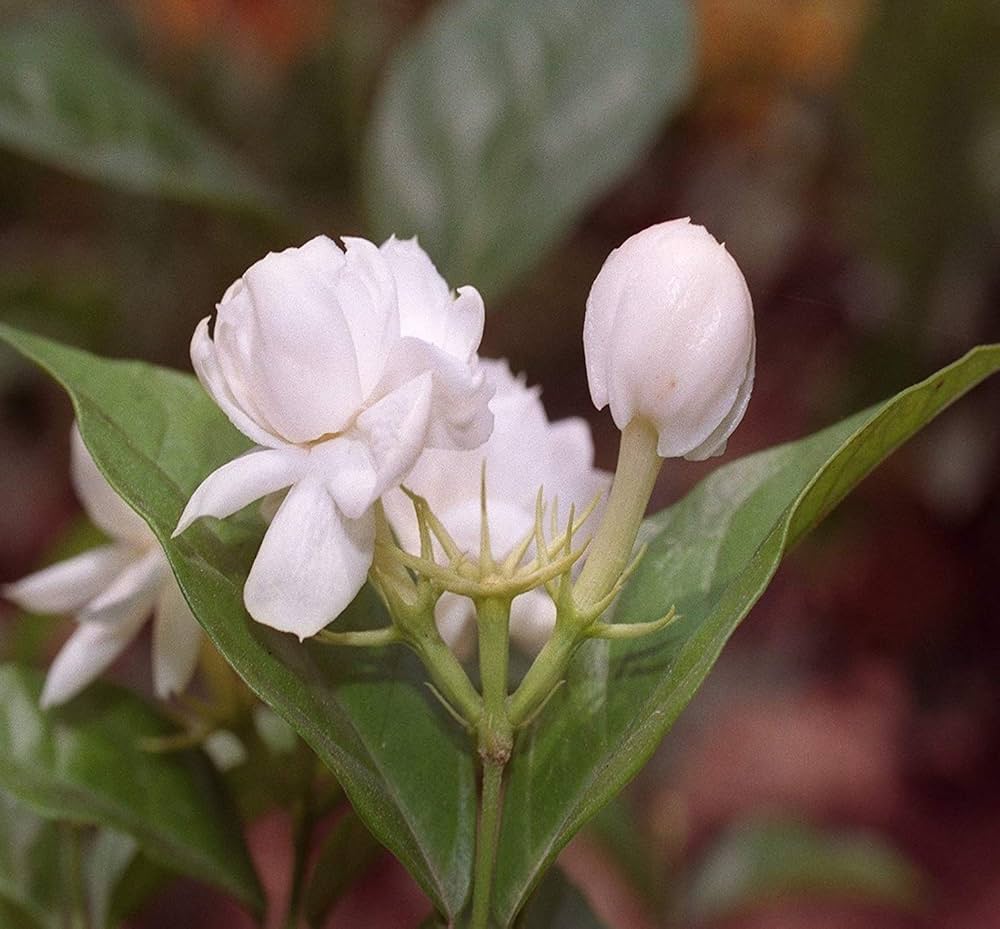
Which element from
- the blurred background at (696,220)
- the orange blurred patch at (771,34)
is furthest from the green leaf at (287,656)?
the orange blurred patch at (771,34)

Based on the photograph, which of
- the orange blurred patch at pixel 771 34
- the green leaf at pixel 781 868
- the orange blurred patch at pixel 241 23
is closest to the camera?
the green leaf at pixel 781 868

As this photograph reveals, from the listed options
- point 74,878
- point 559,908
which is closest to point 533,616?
point 559,908

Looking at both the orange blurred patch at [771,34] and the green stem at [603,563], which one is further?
the orange blurred patch at [771,34]

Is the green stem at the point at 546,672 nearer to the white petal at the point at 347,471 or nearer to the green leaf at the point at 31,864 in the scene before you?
the white petal at the point at 347,471

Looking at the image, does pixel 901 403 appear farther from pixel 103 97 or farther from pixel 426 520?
pixel 103 97

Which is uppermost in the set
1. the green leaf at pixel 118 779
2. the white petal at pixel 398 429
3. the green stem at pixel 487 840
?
the white petal at pixel 398 429

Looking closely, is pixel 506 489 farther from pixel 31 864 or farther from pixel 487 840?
pixel 31 864
